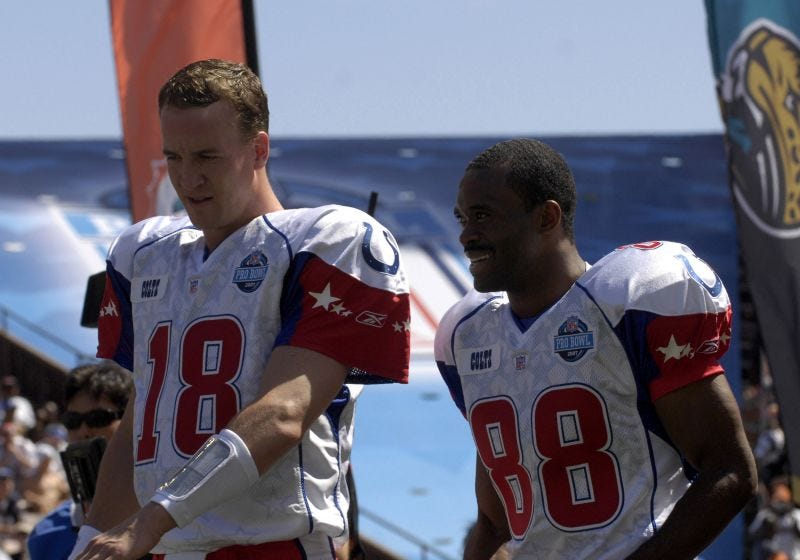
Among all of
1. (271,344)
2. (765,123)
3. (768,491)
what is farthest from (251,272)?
(768,491)

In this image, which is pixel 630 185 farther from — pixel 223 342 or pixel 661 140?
pixel 223 342

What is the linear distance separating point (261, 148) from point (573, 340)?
0.74 m

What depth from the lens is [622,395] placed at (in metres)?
3.00

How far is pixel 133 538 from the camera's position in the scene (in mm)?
2586

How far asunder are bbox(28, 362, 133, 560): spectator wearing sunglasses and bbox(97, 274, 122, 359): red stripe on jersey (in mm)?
1280

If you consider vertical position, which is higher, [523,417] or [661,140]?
[523,417]

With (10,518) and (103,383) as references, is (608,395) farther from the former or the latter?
(10,518)

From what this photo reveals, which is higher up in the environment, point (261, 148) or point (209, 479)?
point (261, 148)

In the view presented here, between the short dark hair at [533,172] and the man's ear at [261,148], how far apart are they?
428 millimetres

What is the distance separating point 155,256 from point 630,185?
24.4 m

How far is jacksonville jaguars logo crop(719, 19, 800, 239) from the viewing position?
24.3ft

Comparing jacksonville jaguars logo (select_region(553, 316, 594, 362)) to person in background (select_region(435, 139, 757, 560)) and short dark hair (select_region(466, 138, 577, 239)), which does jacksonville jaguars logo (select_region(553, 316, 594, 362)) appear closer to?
person in background (select_region(435, 139, 757, 560))

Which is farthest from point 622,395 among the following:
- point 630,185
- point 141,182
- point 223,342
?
point 630,185

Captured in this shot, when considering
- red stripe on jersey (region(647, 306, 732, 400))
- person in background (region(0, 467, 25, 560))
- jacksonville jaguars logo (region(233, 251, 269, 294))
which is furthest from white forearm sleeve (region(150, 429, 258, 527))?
person in background (region(0, 467, 25, 560))
